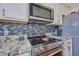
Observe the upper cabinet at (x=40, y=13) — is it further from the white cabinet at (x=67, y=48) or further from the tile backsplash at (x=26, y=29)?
the white cabinet at (x=67, y=48)

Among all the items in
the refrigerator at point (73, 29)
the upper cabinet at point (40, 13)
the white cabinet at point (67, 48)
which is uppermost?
the upper cabinet at point (40, 13)

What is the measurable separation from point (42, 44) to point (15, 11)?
442 millimetres

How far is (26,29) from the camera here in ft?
4.37

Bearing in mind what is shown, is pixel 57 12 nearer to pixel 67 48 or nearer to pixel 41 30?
pixel 41 30

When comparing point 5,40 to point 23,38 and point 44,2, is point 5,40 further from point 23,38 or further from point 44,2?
point 44,2

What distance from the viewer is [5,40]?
129 centimetres

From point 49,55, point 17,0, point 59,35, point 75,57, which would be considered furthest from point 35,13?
point 75,57

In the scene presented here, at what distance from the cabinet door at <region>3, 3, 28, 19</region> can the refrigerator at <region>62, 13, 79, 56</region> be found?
1.37ft

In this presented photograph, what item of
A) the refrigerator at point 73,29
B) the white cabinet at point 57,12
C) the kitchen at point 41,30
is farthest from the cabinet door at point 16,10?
the refrigerator at point 73,29

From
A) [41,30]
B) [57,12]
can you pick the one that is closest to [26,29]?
[41,30]

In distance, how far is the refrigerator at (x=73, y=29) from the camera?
1.36 m

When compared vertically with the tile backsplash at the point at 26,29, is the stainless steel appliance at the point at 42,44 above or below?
below

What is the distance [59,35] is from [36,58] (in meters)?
0.35

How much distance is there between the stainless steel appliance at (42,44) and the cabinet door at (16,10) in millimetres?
252
